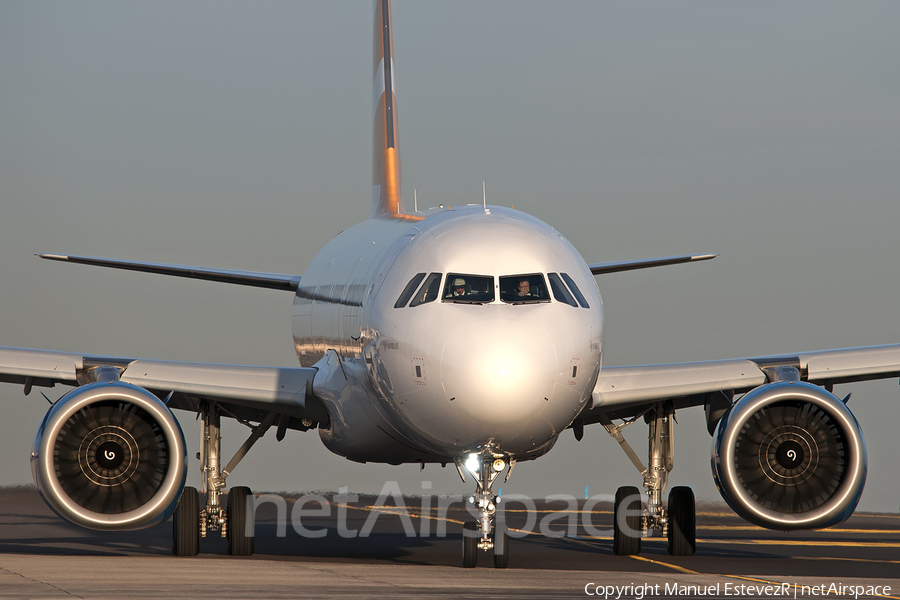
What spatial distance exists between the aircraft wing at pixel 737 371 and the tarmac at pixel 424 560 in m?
2.31

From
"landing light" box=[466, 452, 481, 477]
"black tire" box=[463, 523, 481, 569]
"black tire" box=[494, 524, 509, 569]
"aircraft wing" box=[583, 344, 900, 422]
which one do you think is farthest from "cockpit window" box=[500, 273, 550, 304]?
"aircraft wing" box=[583, 344, 900, 422]

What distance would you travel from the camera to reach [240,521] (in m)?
19.2

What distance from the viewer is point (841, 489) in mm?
15812

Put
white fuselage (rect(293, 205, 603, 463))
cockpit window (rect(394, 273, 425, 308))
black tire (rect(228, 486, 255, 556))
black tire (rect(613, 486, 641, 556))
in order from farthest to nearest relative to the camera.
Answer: black tire (rect(613, 486, 641, 556))
black tire (rect(228, 486, 255, 556))
cockpit window (rect(394, 273, 425, 308))
white fuselage (rect(293, 205, 603, 463))

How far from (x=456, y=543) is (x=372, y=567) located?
688cm

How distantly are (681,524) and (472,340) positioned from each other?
24.4 ft

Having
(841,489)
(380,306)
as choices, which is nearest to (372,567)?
(380,306)

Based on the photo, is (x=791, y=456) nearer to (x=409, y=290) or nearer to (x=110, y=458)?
(x=409, y=290)

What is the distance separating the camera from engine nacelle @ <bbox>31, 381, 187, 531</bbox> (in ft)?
49.6

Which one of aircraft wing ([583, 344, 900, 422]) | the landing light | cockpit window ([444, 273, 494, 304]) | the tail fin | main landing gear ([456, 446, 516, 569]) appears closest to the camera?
cockpit window ([444, 273, 494, 304])

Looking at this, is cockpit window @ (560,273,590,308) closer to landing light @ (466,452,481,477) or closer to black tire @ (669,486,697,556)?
landing light @ (466,452,481,477)

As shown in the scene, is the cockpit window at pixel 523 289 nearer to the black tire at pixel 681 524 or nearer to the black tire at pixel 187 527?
the black tire at pixel 681 524

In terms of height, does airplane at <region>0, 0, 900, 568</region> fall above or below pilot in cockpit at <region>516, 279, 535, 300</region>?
below

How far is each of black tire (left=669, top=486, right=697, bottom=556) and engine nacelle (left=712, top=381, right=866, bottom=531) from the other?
3.12m
